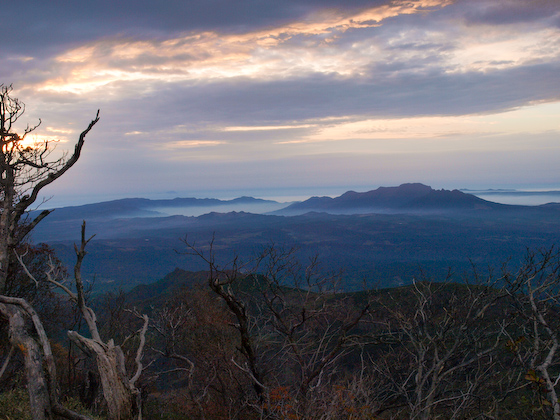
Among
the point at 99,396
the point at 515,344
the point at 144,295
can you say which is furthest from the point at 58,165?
the point at 144,295

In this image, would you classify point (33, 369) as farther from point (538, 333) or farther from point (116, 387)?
point (538, 333)

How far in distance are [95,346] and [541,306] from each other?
15.6m

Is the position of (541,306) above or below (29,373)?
below

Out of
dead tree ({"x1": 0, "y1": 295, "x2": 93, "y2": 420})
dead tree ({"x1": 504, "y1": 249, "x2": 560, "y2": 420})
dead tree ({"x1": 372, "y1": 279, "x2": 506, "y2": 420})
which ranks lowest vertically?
dead tree ({"x1": 372, "y1": 279, "x2": 506, "y2": 420})

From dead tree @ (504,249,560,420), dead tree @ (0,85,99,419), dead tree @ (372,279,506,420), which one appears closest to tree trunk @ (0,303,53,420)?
dead tree @ (0,85,99,419)

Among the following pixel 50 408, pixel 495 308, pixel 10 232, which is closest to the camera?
pixel 50 408

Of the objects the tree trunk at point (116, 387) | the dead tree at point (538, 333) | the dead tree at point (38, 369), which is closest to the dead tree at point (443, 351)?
the dead tree at point (538, 333)

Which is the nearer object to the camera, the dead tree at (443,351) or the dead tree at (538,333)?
the dead tree at (538,333)

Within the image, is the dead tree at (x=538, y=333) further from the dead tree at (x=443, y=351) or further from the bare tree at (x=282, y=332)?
the bare tree at (x=282, y=332)

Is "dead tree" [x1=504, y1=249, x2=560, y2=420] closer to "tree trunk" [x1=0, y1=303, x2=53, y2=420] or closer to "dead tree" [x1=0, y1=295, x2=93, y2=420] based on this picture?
"dead tree" [x1=0, y1=295, x2=93, y2=420]

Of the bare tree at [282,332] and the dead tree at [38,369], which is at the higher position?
the dead tree at [38,369]

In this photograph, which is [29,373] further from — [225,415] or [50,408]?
[225,415]

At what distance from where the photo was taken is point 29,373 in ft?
20.6

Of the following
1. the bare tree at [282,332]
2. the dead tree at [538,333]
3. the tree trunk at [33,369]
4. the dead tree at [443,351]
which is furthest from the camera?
the dead tree at [443,351]
